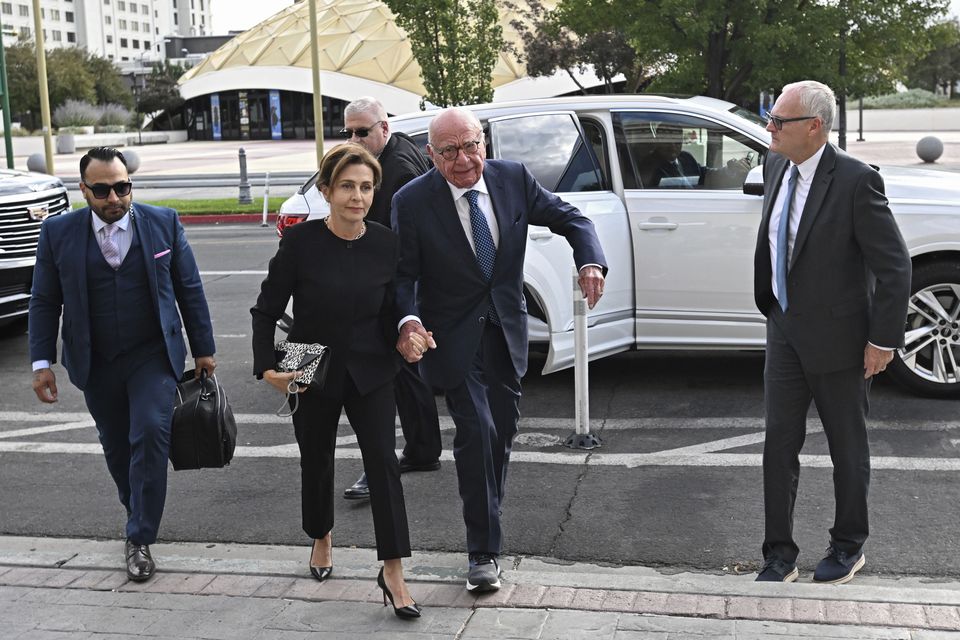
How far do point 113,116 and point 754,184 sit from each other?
68.5 metres

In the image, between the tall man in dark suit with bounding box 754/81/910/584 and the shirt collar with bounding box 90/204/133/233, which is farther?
the shirt collar with bounding box 90/204/133/233

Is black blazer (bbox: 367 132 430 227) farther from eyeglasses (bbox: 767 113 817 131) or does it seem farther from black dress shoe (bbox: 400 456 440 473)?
eyeglasses (bbox: 767 113 817 131)

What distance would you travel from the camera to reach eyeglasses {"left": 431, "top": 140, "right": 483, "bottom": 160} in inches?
182

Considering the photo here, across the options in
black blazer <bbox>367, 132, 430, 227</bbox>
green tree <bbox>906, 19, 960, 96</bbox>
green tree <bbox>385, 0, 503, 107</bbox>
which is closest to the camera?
black blazer <bbox>367, 132, 430, 227</bbox>

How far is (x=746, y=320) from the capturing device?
7.36m

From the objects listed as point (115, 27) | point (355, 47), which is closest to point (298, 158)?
point (355, 47)

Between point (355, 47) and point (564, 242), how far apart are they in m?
61.8

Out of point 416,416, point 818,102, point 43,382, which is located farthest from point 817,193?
point 43,382

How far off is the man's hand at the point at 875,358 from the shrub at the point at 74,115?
65698 mm

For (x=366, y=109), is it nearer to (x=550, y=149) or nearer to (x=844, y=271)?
(x=550, y=149)

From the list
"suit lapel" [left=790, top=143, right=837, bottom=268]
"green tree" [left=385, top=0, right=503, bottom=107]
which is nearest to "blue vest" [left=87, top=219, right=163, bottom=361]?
"suit lapel" [left=790, top=143, right=837, bottom=268]

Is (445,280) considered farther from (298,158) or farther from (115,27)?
(115,27)

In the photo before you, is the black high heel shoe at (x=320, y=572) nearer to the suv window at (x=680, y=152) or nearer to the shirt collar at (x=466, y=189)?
the shirt collar at (x=466, y=189)

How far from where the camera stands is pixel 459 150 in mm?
4621
